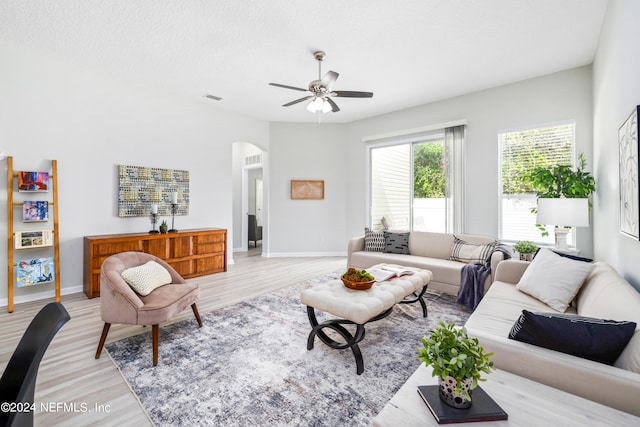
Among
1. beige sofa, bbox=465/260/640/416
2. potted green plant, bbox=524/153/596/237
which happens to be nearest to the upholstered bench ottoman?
beige sofa, bbox=465/260/640/416

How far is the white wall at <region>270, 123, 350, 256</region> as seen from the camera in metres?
6.38

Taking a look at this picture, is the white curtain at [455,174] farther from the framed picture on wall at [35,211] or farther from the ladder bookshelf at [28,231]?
the framed picture on wall at [35,211]

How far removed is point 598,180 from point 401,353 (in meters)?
3.04

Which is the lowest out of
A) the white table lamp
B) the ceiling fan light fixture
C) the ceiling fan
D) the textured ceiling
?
the white table lamp

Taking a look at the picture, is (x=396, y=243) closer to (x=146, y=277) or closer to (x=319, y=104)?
(x=319, y=104)

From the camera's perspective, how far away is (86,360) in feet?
7.09

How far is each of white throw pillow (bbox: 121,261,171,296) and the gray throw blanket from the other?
317 centimetres

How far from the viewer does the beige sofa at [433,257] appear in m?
3.47

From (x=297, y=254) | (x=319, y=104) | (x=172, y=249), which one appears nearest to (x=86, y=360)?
(x=172, y=249)

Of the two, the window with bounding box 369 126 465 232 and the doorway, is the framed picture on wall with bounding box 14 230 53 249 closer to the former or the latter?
the doorway

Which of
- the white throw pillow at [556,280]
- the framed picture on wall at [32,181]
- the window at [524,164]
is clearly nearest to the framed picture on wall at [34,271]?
the framed picture on wall at [32,181]

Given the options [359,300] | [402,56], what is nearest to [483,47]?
[402,56]

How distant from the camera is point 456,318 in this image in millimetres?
2986

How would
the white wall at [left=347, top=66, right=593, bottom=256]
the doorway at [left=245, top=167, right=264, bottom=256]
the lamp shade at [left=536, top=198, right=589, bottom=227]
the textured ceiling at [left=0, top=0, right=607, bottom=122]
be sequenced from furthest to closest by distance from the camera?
the doorway at [left=245, top=167, right=264, bottom=256]
the white wall at [left=347, top=66, right=593, bottom=256]
the lamp shade at [left=536, top=198, right=589, bottom=227]
the textured ceiling at [left=0, top=0, right=607, bottom=122]
